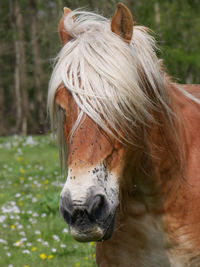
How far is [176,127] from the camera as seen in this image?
3.09 meters

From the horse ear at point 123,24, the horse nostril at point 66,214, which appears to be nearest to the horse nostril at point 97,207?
the horse nostril at point 66,214

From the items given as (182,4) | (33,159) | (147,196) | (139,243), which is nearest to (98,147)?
(147,196)

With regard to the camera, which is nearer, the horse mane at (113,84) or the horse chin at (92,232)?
the horse chin at (92,232)

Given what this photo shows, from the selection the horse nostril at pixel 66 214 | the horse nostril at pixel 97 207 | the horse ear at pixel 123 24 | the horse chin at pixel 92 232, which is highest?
the horse ear at pixel 123 24

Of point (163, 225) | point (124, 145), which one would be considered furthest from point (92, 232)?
point (163, 225)

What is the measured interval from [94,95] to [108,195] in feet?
1.75

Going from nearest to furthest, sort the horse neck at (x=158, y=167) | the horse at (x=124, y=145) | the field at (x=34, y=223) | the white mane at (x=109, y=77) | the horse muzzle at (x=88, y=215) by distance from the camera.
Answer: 1. the horse muzzle at (x=88, y=215)
2. the horse at (x=124, y=145)
3. the white mane at (x=109, y=77)
4. the horse neck at (x=158, y=167)
5. the field at (x=34, y=223)

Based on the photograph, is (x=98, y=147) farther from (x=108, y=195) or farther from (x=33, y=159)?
(x=33, y=159)

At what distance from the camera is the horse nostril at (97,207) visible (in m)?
2.31

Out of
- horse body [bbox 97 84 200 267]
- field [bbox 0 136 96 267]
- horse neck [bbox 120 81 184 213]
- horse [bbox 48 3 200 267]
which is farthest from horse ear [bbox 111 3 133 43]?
field [bbox 0 136 96 267]

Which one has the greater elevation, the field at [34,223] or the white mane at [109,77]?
the white mane at [109,77]

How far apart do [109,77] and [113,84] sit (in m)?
0.04

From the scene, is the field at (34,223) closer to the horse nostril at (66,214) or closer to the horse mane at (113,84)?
the horse mane at (113,84)

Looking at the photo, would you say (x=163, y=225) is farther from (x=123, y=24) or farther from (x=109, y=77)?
(x=123, y=24)
